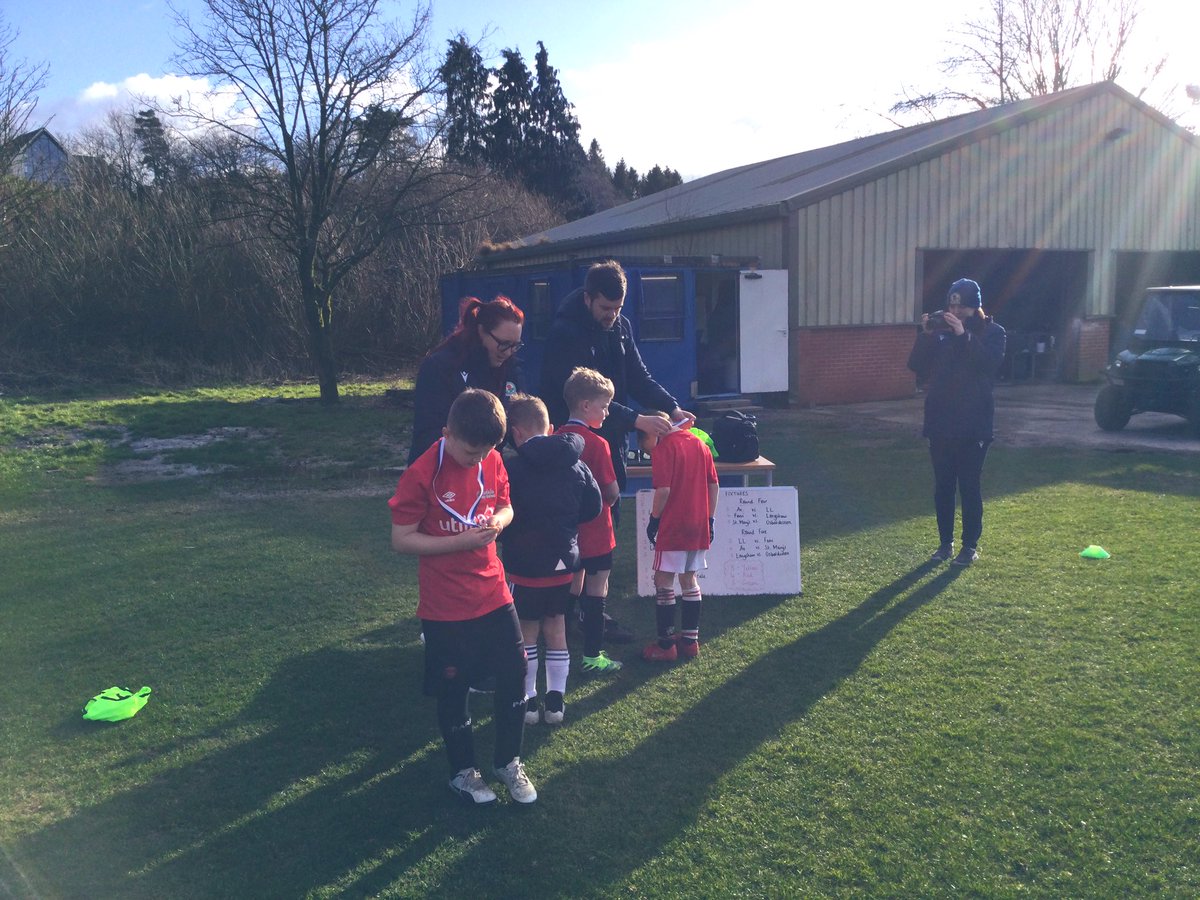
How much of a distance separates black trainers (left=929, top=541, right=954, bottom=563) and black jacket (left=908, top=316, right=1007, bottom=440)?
0.81 metres

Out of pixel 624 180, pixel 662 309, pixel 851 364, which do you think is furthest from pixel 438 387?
pixel 624 180

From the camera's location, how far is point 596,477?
484cm

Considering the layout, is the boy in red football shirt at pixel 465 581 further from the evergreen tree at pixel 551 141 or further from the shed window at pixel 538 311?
the evergreen tree at pixel 551 141

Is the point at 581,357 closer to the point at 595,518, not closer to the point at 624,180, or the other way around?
the point at 595,518

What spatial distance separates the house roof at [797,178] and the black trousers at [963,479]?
34.8 feet

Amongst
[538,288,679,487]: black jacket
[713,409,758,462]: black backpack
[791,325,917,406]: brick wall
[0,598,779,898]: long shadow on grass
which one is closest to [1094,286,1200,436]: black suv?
[791,325,917,406]: brick wall

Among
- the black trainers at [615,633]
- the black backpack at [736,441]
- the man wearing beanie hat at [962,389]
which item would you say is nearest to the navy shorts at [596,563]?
the black trainers at [615,633]

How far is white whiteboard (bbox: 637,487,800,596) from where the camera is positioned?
6.31m

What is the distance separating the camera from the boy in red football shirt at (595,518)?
4.61 m

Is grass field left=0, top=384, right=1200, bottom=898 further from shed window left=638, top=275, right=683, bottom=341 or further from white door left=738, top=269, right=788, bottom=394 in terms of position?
white door left=738, top=269, right=788, bottom=394

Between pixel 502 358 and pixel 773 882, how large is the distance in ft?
8.14

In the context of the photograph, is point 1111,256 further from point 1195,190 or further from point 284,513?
point 284,513

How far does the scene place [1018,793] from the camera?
371 centimetres

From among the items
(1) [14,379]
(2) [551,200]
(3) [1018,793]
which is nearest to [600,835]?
(3) [1018,793]
